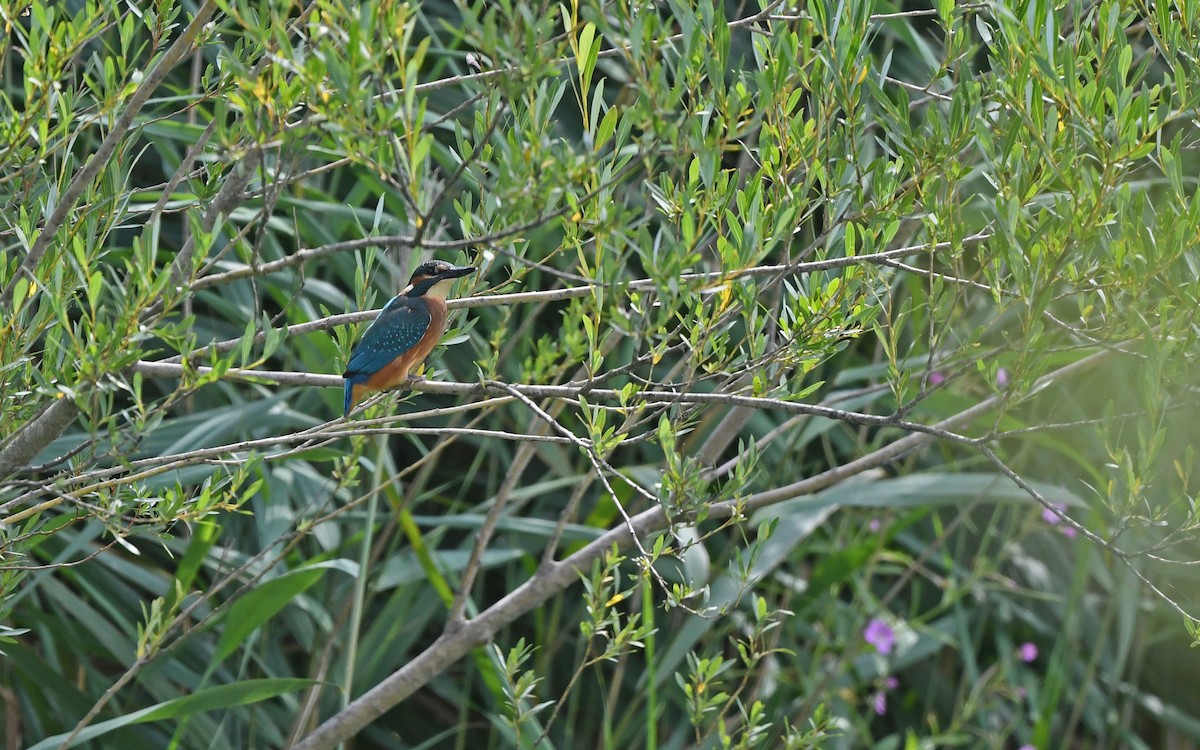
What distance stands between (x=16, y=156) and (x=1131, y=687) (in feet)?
10.9

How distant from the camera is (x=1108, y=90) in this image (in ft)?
4.93

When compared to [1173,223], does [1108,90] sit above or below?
above

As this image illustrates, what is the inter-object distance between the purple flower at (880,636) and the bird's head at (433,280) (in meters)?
1.78

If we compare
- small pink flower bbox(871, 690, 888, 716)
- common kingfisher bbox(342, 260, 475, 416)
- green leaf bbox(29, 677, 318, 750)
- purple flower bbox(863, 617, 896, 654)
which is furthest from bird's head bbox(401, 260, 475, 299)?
small pink flower bbox(871, 690, 888, 716)

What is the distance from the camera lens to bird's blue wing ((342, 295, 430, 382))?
210cm

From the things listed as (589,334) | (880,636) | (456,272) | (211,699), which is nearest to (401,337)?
(456,272)

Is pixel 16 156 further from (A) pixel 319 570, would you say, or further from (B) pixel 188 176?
(A) pixel 319 570

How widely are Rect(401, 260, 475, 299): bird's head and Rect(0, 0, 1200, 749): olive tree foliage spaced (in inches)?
1.8

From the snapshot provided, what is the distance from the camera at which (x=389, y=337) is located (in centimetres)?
213

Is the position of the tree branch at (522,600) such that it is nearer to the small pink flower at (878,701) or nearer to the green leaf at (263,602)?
the green leaf at (263,602)

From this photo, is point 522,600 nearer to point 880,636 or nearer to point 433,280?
point 433,280

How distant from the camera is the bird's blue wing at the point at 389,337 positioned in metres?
2.10

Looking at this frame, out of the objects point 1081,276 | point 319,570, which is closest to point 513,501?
point 319,570

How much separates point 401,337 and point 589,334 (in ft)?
1.88
